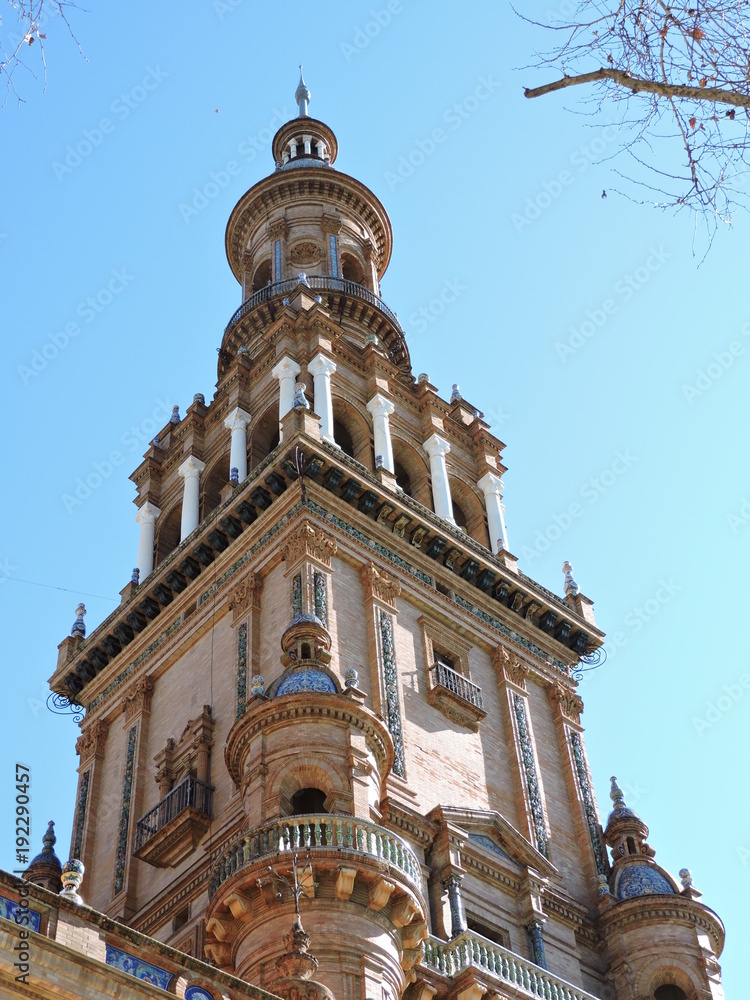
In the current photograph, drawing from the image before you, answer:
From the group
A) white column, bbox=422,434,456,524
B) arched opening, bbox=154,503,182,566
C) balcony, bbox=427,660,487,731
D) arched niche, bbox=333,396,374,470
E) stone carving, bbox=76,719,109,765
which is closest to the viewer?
balcony, bbox=427,660,487,731

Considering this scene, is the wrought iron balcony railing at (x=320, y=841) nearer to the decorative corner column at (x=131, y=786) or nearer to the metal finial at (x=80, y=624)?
the decorative corner column at (x=131, y=786)

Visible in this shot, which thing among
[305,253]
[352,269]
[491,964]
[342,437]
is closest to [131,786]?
[491,964]

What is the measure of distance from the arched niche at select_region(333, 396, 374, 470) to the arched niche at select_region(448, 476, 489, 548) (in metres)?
2.79

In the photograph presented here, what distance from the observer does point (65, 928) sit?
1675 centimetres

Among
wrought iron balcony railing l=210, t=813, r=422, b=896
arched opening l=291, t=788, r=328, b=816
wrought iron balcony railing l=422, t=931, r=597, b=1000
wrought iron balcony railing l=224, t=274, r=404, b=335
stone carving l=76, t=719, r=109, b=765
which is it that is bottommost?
wrought iron balcony railing l=422, t=931, r=597, b=1000

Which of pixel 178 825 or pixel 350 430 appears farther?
pixel 350 430

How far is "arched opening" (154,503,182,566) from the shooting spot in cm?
4219

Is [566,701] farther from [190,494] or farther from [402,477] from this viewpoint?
[190,494]

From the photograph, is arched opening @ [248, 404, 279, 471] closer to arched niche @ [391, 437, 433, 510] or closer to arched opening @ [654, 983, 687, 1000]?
arched niche @ [391, 437, 433, 510]

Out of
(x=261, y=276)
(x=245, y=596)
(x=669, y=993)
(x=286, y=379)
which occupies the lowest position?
(x=669, y=993)

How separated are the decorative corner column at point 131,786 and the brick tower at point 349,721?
0.07m

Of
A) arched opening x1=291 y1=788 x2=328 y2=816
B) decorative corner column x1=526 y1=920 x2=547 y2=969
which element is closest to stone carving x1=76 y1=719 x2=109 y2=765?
arched opening x1=291 y1=788 x2=328 y2=816

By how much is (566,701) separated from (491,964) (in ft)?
34.8

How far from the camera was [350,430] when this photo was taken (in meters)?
41.4
